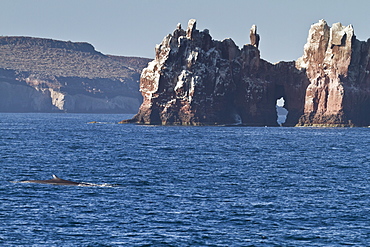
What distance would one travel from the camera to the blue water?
4566 centimetres

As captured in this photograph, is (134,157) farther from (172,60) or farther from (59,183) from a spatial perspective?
(172,60)

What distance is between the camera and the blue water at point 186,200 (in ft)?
150

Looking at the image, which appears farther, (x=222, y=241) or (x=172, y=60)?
(x=172, y=60)

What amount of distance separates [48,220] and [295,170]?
41489mm

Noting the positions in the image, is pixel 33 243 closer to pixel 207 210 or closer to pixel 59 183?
pixel 207 210

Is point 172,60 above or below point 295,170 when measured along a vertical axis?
Result: above

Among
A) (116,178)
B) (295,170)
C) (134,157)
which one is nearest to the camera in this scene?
(116,178)

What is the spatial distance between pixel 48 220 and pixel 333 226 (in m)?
19.0

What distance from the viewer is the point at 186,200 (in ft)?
192

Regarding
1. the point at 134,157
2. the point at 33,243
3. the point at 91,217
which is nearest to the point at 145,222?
the point at 91,217

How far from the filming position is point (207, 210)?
2116 inches

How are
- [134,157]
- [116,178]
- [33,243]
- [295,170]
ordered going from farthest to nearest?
[134,157] → [295,170] → [116,178] → [33,243]

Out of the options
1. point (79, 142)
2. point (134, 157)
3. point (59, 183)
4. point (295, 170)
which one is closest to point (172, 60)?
point (79, 142)

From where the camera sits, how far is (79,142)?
131m
